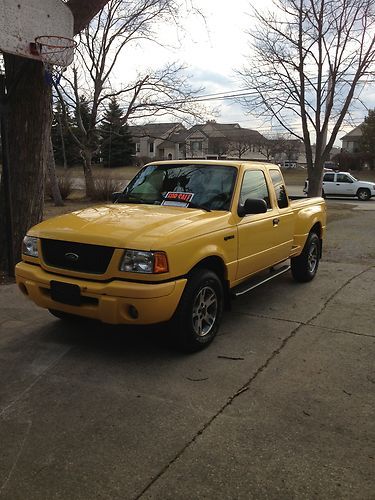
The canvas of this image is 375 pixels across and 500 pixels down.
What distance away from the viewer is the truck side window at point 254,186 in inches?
202

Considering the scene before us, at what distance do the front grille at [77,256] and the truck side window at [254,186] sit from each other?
182 centimetres

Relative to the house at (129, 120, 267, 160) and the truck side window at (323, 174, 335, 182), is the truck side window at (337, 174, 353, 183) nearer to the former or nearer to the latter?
the truck side window at (323, 174, 335, 182)

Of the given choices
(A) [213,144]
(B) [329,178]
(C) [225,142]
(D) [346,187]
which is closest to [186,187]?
(D) [346,187]

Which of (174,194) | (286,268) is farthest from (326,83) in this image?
(174,194)

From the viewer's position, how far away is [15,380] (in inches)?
146

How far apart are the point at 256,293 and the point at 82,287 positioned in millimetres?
3091

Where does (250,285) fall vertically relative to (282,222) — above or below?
below

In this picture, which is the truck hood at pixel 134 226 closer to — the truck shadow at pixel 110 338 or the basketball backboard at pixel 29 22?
the truck shadow at pixel 110 338

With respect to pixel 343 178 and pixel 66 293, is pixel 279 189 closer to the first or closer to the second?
pixel 66 293

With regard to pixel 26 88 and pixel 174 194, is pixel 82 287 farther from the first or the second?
pixel 26 88

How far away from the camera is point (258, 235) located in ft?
17.0

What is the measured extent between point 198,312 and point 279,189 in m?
2.61

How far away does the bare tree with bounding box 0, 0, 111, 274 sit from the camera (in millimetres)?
6730

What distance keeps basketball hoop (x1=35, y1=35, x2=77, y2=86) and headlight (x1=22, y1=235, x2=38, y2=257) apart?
10.0 ft
